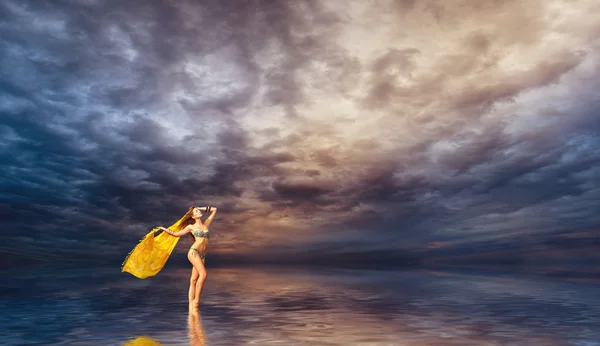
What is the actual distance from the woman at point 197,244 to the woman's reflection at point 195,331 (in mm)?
1504

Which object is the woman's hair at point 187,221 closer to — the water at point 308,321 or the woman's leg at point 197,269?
the woman's leg at point 197,269

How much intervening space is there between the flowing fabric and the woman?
138 centimetres

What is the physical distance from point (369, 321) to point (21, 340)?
32.9ft

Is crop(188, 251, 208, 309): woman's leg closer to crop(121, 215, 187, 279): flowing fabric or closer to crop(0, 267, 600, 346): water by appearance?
crop(0, 267, 600, 346): water

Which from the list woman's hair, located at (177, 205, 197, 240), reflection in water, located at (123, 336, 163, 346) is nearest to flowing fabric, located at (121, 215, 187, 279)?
woman's hair, located at (177, 205, 197, 240)

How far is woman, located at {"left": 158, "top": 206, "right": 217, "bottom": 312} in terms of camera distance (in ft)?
55.4

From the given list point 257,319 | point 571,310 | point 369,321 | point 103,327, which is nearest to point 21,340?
point 103,327

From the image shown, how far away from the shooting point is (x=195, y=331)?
1234 centimetres

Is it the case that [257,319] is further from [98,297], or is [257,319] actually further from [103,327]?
[98,297]

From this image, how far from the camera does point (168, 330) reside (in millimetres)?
12531

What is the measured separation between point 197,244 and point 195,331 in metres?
5.22

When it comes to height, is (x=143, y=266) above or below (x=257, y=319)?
above

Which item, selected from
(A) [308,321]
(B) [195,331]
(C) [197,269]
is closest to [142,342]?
(B) [195,331]

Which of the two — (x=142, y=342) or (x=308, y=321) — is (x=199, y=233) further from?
(x=142, y=342)
